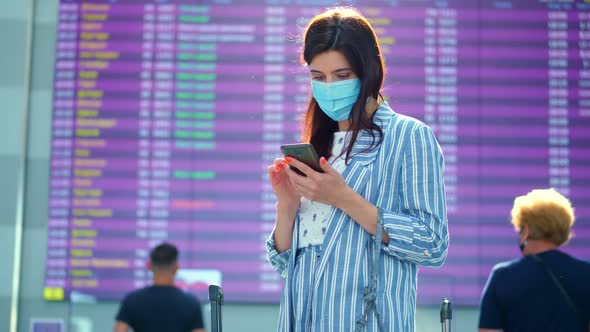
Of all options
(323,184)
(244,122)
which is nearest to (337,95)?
(323,184)

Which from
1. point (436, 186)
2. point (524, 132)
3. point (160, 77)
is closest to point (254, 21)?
point (160, 77)

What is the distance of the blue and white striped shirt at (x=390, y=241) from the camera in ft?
6.07

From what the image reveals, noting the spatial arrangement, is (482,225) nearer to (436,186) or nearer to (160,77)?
(160,77)

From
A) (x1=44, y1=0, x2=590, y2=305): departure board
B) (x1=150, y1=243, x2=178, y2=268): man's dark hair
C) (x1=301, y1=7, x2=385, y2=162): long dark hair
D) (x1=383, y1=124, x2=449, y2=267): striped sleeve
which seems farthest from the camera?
(x1=44, y1=0, x2=590, y2=305): departure board

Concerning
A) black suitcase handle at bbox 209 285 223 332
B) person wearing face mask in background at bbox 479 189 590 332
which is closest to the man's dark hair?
person wearing face mask in background at bbox 479 189 590 332

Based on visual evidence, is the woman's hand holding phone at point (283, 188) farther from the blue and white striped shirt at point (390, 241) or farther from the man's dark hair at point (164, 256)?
the man's dark hair at point (164, 256)

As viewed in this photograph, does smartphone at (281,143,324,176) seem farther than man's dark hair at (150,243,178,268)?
No

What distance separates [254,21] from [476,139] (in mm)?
1595

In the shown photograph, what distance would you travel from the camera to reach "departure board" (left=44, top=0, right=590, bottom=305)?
216 inches

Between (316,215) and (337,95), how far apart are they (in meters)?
0.28

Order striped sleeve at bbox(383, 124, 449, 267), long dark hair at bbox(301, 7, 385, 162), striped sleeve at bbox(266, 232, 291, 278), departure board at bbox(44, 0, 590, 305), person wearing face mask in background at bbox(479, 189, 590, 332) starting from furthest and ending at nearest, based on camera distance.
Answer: departure board at bbox(44, 0, 590, 305), person wearing face mask in background at bbox(479, 189, 590, 332), striped sleeve at bbox(266, 232, 291, 278), long dark hair at bbox(301, 7, 385, 162), striped sleeve at bbox(383, 124, 449, 267)

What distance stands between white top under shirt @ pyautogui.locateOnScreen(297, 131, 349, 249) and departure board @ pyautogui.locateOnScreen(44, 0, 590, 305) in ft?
11.2

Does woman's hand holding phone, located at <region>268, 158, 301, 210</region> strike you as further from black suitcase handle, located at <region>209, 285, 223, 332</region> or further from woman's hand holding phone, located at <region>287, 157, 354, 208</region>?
black suitcase handle, located at <region>209, 285, 223, 332</region>

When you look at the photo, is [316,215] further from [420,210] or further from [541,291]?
[541,291]
